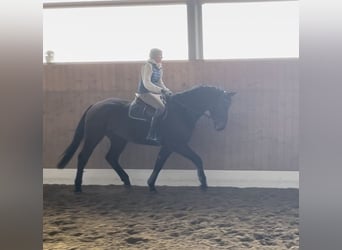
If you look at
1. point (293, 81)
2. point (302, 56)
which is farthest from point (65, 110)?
point (302, 56)

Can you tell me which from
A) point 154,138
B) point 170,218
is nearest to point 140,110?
point 154,138

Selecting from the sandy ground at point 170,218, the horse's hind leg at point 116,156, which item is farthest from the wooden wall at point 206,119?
the sandy ground at point 170,218

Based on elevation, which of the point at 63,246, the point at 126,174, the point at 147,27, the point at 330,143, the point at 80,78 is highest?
the point at 147,27

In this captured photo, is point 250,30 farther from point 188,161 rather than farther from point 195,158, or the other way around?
A: point 188,161

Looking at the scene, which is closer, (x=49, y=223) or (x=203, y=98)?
(x=49, y=223)

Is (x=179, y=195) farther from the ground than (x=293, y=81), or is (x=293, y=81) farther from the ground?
(x=293, y=81)

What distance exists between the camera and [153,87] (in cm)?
337

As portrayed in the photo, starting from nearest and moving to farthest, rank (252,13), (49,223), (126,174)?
(49,223) → (252,13) → (126,174)

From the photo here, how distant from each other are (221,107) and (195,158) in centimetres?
48

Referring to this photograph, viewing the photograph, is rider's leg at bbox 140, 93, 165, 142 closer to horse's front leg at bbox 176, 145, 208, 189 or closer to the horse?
the horse

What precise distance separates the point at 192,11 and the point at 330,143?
3.28 m

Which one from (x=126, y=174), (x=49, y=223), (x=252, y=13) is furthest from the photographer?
(x=126, y=174)

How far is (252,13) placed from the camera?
332 centimetres

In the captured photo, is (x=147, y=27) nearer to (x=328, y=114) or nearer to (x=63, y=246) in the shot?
(x=63, y=246)
